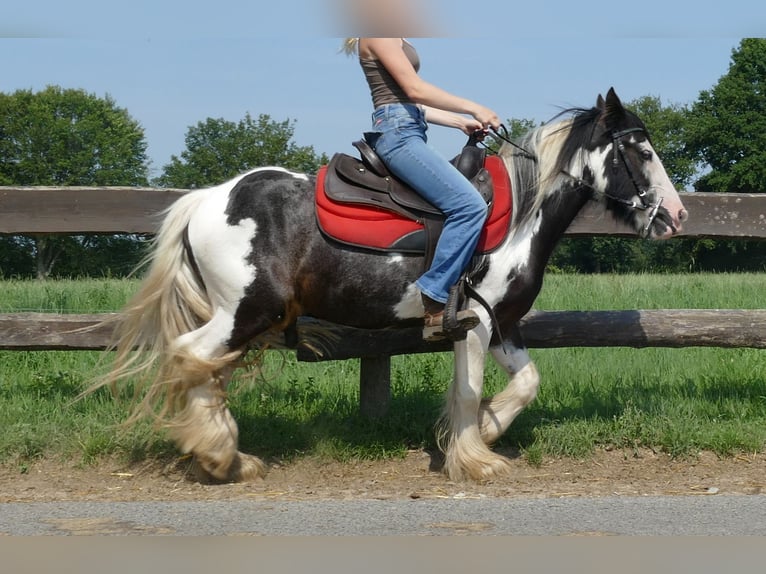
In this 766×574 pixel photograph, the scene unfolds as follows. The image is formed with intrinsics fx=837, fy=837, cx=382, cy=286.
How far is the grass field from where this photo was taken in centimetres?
573

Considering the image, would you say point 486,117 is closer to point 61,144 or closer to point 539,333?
point 539,333

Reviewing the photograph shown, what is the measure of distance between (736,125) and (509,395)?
49.1 metres

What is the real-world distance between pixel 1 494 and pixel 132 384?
1483 millimetres

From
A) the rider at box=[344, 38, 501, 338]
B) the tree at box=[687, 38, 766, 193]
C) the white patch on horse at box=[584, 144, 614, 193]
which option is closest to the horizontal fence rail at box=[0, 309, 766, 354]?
the rider at box=[344, 38, 501, 338]

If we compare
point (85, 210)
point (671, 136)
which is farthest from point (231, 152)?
point (85, 210)

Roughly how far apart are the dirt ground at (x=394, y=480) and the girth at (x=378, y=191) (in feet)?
4.80

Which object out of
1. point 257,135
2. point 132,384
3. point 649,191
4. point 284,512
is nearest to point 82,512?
point 284,512

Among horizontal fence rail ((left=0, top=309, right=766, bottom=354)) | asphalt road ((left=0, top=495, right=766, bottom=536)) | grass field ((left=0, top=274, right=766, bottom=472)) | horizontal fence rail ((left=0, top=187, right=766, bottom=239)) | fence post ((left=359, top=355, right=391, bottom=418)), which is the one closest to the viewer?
asphalt road ((left=0, top=495, right=766, bottom=536))

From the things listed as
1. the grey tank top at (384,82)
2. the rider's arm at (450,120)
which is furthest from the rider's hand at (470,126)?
the grey tank top at (384,82)

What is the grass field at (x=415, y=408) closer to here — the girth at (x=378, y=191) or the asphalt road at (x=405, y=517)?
the asphalt road at (x=405, y=517)

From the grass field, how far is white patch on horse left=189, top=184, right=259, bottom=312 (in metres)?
1.17

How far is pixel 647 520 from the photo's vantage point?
13.0ft

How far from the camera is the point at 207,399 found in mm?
5156

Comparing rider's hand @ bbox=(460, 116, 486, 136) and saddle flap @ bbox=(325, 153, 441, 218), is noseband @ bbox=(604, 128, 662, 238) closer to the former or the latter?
rider's hand @ bbox=(460, 116, 486, 136)
